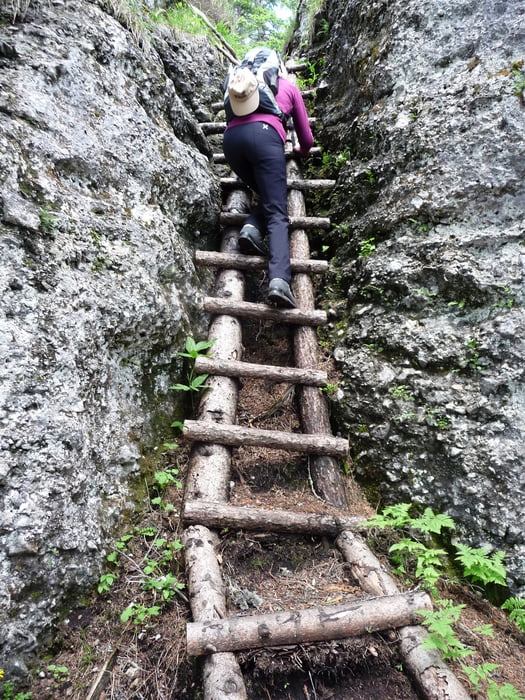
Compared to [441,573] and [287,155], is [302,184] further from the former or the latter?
[441,573]

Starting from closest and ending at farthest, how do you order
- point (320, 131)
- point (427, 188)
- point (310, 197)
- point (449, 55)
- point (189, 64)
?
1. point (427, 188)
2. point (449, 55)
3. point (310, 197)
4. point (320, 131)
5. point (189, 64)

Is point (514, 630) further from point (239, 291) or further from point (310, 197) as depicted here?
point (310, 197)

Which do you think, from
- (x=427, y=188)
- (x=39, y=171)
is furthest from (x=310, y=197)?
(x=39, y=171)

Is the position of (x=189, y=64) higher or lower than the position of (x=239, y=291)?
higher

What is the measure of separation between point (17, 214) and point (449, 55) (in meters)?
3.53

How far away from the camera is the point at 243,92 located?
3453mm

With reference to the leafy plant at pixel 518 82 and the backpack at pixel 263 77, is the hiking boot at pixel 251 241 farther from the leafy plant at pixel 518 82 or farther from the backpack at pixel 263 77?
the leafy plant at pixel 518 82

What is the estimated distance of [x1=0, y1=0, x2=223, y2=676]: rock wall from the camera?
188cm

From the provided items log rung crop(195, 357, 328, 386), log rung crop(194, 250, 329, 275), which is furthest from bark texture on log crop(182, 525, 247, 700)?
log rung crop(194, 250, 329, 275)

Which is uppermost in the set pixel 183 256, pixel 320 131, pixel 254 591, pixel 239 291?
pixel 320 131

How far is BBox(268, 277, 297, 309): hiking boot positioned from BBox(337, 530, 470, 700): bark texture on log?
1706 millimetres

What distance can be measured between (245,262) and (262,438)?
166 cm

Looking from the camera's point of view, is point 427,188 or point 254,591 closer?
point 254,591

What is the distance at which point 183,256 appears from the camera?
3301 mm
